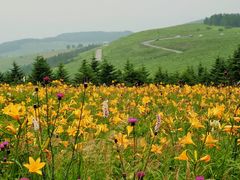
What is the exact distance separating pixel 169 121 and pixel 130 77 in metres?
35.9

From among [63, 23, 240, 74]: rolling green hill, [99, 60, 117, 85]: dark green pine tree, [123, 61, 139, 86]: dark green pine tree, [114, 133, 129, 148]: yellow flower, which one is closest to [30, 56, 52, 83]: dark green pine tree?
[99, 60, 117, 85]: dark green pine tree

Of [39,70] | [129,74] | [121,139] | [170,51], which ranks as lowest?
[170,51]

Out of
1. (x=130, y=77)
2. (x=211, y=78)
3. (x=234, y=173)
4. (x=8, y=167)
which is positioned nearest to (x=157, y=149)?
(x=234, y=173)

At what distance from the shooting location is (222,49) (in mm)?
127375

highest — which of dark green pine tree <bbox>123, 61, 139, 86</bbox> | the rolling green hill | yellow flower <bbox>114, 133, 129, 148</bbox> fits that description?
yellow flower <bbox>114, 133, 129, 148</bbox>

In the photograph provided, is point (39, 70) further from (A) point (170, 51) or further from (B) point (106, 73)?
(A) point (170, 51)

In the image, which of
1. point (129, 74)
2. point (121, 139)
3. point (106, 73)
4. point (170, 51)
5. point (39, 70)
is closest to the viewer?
point (121, 139)

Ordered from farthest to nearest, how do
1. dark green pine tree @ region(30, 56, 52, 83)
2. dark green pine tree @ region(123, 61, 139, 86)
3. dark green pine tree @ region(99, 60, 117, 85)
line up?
dark green pine tree @ region(99, 60, 117, 85) < dark green pine tree @ region(30, 56, 52, 83) < dark green pine tree @ region(123, 61, 139, 86)

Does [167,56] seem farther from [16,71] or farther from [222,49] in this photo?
[16,71]

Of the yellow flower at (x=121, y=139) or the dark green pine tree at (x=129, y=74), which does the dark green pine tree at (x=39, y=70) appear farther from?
the yellow flower at (x=121, y=139)

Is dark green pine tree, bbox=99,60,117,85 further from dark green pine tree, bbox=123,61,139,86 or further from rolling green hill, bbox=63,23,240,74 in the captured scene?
rolling green hill, bbox=63,23,240,74

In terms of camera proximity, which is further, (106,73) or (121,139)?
(106,73)

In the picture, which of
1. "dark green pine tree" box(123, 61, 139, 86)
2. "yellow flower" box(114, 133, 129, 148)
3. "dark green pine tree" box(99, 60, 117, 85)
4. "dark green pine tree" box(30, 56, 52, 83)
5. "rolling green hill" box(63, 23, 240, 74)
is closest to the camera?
"yellow flower" box(114, 133, 129, 148)

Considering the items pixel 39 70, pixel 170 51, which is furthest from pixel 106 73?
pixel 170 51
